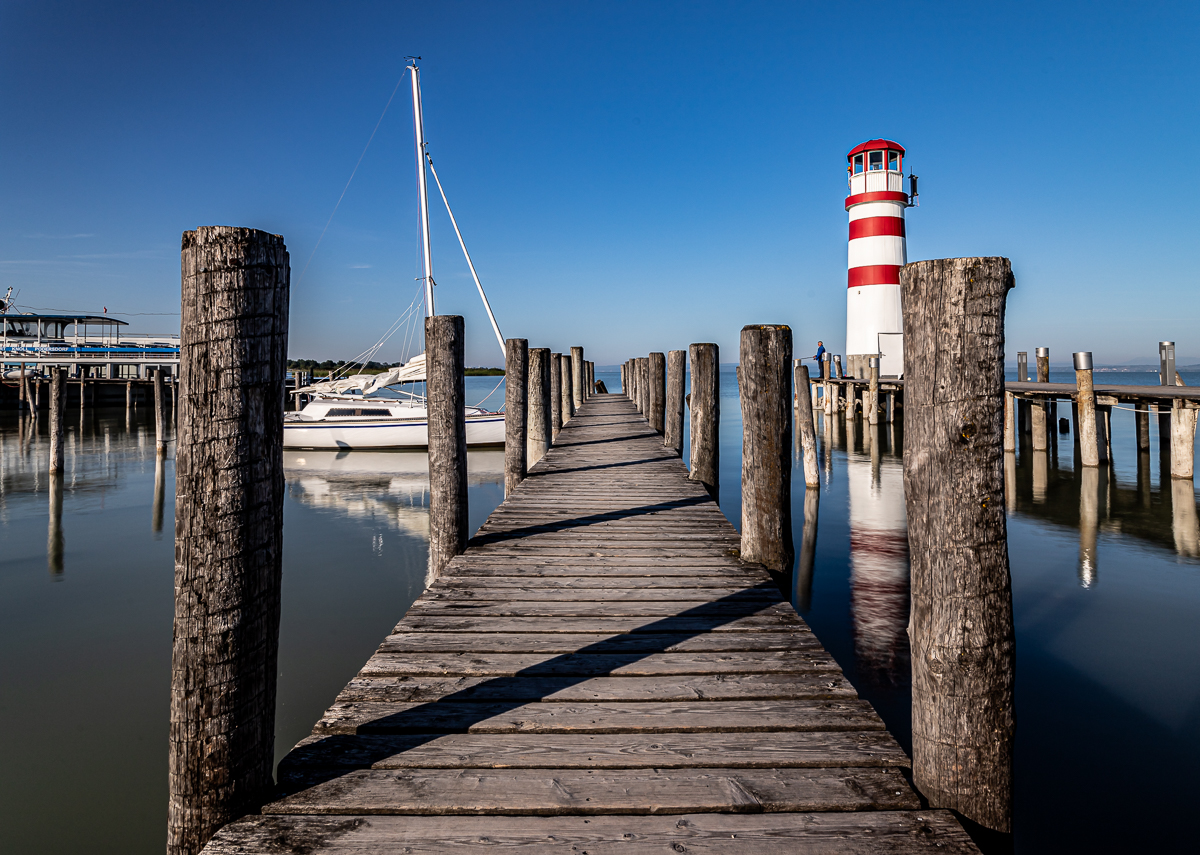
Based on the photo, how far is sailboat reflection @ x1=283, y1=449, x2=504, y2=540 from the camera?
14041 mm

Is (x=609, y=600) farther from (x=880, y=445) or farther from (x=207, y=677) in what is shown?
(x=880, y=445)

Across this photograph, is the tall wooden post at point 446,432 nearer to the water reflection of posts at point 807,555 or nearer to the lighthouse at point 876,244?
the water reflection of posts at point 807,555

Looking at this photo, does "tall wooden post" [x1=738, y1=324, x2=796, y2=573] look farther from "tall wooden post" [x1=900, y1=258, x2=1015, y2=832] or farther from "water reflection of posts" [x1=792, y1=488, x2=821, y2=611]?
"water reflection of posts" [x1=792, y1=488, x2=821, y2=611]

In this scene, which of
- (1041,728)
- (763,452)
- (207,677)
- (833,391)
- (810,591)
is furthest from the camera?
(833,391)

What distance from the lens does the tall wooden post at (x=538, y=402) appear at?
10555 mm

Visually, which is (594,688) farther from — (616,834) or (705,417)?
(705,417)

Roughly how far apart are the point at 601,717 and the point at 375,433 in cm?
2059

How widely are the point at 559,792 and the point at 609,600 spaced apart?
1846mm

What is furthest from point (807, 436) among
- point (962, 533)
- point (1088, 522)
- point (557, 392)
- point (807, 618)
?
point (962, 533)

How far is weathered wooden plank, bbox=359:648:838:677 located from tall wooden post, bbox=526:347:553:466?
724 centimetres

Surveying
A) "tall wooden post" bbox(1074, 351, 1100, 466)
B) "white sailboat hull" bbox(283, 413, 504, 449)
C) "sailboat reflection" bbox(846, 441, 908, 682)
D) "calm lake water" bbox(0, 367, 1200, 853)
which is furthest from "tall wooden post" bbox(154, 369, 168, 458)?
"tall wooden post" bbox(1074, 351, 1100, 466)

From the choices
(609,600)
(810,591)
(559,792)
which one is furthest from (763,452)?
(810,591)

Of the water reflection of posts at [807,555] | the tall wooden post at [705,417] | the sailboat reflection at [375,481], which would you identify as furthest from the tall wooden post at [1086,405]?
the sailboat reflection at [375,481]

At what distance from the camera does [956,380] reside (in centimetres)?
213
